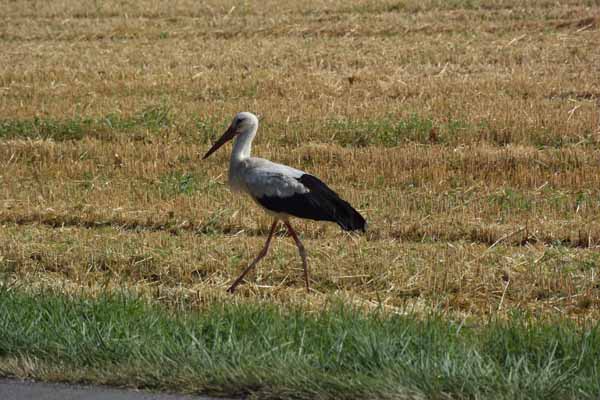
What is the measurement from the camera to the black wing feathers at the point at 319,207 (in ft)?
28.0

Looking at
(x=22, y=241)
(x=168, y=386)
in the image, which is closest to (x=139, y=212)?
(x=22, y=241)

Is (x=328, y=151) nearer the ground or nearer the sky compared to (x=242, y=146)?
nearer the ground

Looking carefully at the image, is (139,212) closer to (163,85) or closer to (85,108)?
(85,108)

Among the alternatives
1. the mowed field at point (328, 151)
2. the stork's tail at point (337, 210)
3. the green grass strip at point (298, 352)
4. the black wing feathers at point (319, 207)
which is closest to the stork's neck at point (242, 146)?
the black wing feathers at point (319, 207)

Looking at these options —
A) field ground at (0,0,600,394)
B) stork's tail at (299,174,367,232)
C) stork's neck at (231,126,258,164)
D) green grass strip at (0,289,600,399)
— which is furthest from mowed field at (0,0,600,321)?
green grass strip at (0,289,600,399)

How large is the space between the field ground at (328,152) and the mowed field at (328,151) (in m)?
0.03

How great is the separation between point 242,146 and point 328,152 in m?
3.80

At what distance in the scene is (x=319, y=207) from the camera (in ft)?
28.3

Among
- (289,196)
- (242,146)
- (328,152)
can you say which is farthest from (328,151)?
(289,196)

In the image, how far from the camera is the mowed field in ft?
29.1

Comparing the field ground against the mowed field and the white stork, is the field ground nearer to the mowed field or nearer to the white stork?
the mowed field

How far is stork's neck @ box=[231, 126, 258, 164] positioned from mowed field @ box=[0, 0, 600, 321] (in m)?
0.84

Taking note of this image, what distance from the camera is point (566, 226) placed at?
10.0 meters

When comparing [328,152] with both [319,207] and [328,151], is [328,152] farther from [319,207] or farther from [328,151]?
[319,207]
